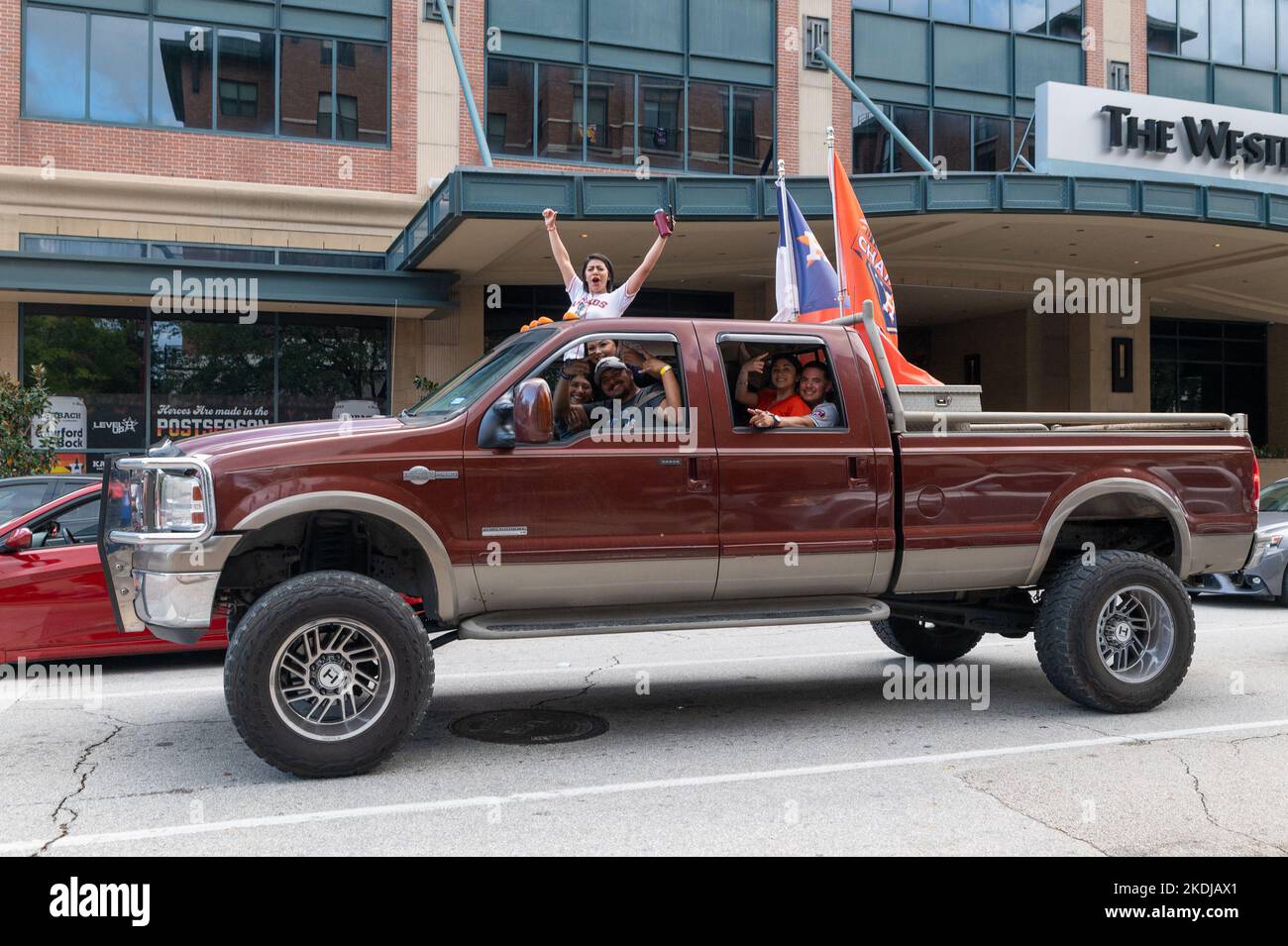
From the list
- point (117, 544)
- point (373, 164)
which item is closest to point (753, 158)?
point (373, 164)

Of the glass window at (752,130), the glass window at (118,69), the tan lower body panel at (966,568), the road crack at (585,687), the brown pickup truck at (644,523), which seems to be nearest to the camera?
the brown pickup truck at (644,523)

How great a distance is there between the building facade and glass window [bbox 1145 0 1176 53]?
1.97 metres

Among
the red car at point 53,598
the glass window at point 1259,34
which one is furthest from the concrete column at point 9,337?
the glass window at point 1259,34

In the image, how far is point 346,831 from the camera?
4.64m

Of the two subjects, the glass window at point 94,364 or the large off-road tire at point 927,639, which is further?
the glass window at point 94,364

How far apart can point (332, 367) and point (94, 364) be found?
13.5 feet

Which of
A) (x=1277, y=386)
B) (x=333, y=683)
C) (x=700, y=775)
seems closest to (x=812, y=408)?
(x=700, y=775)

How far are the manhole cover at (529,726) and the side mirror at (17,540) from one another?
12.1ft

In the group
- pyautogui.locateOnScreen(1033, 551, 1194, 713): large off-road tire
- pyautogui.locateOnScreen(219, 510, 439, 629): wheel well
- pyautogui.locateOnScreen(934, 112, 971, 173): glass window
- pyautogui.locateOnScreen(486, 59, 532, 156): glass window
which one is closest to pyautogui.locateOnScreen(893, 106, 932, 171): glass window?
pyautogui.locateOnScreen(934, 112, 971, 173): glass window

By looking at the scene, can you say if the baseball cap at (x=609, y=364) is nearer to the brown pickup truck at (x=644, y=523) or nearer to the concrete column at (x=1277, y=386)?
the brown pickup truck at (x=644, y=523)

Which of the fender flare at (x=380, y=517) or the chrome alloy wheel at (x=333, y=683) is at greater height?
the fender flare at (x=380, y=517)

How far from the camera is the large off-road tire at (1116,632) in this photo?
6.64m

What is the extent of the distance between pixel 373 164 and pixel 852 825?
20.1 m
